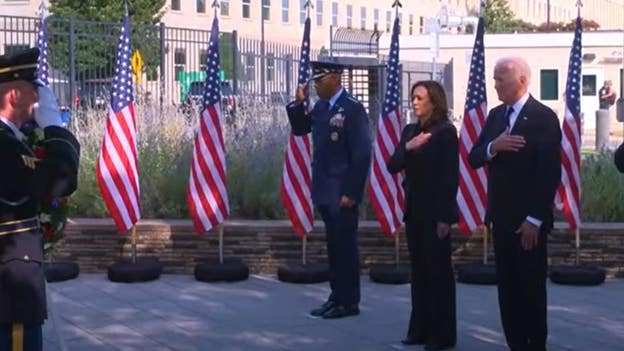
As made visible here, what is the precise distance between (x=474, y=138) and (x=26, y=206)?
6.38m

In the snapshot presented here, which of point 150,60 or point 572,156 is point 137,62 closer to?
point 150,60

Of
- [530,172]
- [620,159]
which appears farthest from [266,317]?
[620,159]

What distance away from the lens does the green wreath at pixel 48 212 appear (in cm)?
574

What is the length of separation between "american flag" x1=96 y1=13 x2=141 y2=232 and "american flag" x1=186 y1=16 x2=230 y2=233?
585 millimetres

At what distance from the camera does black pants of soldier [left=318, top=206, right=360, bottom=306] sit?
31.2 feet

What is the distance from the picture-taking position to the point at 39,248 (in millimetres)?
5824

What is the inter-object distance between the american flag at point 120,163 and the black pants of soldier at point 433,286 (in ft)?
12.5

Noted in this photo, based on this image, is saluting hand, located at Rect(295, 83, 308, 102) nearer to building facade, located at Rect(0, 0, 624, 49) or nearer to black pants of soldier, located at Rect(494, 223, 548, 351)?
black pants of soldier, located at Rect(494, 223, 548, 351)

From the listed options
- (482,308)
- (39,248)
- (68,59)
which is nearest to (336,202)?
(482,308)

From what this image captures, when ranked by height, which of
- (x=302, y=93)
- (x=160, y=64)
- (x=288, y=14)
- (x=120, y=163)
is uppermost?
(x=288, y=14)

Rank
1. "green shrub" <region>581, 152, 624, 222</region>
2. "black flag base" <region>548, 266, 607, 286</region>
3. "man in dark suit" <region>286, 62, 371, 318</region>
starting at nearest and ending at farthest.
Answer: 1. "man in dark suit" <region>286, 62, 371, 318</region>
2. "black flag base" <region>548, 266, 607, 286</region>
3. "green shrub" <region>581, 152, 624, 222</region>

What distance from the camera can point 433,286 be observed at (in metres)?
8.45

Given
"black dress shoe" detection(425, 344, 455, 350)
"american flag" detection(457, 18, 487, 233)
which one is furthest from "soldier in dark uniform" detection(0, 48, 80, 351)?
"american flag" detection(457, 18, 487, 233)

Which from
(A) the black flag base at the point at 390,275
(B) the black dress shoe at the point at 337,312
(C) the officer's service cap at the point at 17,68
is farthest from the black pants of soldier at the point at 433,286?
(C) the officer's service cap at the point at 17,68
